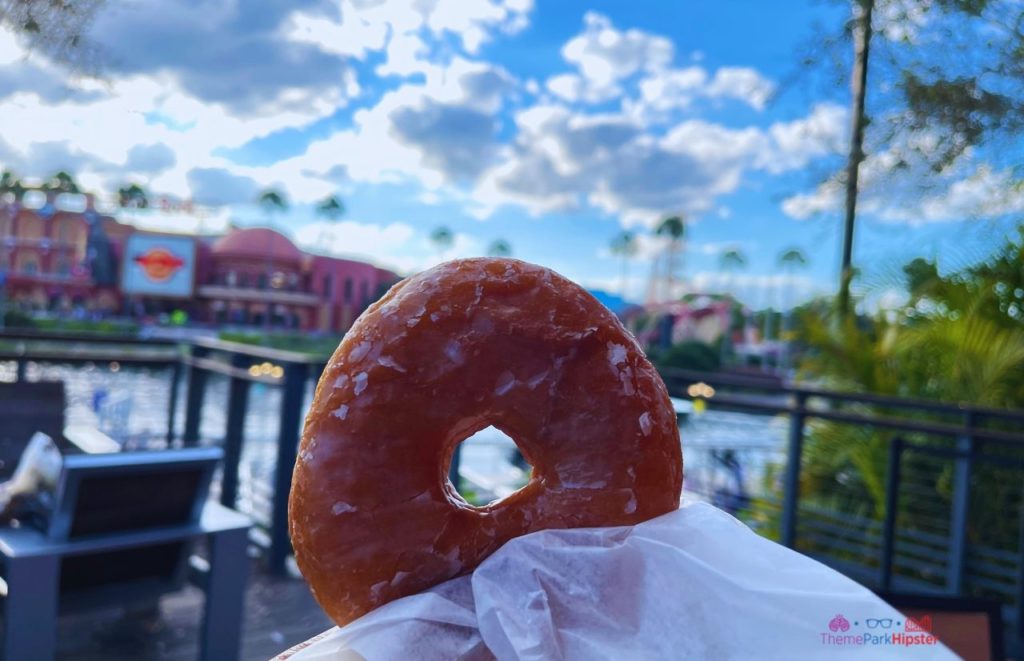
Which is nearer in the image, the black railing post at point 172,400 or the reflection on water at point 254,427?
the reflection on water at point 254,427

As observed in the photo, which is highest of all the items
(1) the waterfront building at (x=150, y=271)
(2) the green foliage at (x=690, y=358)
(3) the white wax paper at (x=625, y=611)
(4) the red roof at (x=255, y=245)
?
(4) the red roof at (x=255, y=245)

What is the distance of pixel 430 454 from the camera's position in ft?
2.42

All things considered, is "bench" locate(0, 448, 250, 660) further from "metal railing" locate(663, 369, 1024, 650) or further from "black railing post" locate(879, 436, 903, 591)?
"black railing post" locate(879, 436, 903, 591)

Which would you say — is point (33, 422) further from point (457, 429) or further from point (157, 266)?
point (157, 266)

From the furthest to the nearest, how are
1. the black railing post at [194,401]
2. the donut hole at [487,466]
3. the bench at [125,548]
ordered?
the black railing post at [194,401], the donut hole at [487,466], the bench at [125,548]

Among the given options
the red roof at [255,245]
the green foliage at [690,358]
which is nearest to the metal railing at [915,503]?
the green foliage at [690,358]

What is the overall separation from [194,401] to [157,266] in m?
20.1

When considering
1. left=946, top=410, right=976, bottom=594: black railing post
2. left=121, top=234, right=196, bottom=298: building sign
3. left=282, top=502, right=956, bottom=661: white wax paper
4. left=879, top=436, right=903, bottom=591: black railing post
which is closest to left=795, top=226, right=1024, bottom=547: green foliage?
left=946, top=410, right=976, bottom=594: black railing post

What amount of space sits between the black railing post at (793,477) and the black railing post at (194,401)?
3662 mm

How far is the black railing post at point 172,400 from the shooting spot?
493cm

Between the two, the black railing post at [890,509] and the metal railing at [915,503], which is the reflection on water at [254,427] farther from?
the black railing post at [890,509]

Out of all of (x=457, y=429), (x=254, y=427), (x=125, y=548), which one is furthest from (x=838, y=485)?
(x=457, y=429)

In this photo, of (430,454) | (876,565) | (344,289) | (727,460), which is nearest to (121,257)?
(344,289)

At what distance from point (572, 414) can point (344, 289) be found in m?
6.02
